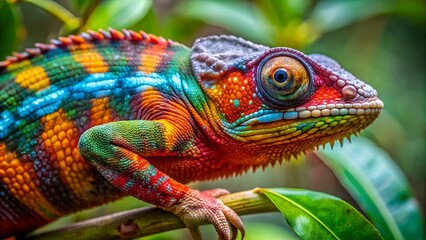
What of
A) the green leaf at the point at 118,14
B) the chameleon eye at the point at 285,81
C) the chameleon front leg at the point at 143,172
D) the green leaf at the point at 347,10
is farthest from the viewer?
the green leaf at the point at 347,10

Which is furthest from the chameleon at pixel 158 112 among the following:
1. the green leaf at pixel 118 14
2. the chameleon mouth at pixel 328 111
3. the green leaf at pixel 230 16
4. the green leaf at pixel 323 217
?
the green leaf at pixel 230 16

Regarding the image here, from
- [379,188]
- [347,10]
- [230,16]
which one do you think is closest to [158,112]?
[379,188]

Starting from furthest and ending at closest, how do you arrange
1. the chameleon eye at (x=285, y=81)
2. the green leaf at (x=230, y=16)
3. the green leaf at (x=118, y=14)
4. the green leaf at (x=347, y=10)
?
1. the green leaf at (x=347, y=10)
2. the green leaf at (x=230, y=16)
3. the green leaf at (x=118, y=14)
4. the chameleon eye at (x=285, y=81)

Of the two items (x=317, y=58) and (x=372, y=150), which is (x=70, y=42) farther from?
(x=372, y=150)

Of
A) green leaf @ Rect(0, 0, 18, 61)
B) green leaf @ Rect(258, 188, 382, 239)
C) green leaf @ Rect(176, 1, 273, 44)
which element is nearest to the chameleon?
green leaf @ Rect(258, 188, 382, 239)

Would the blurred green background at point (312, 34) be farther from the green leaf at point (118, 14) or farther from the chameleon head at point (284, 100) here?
the chameleon head at point (284, 100)
